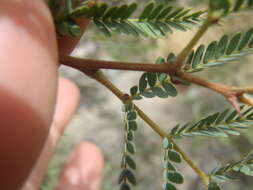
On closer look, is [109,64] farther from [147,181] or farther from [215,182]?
[147,181]

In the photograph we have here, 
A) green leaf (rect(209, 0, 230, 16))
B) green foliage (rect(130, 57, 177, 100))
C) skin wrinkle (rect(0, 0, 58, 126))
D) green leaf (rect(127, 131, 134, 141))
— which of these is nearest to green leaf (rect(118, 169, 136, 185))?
green leaf (rect(127, 131, 134, 141))

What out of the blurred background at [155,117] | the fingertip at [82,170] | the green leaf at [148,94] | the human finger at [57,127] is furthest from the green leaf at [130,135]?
the blurred background at [155,117]

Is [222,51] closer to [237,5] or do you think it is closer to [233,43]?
[233,43]

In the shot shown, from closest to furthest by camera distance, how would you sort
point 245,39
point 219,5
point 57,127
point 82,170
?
1. point 219,5
2. point 245,39
3. point 57,127
4. point 82,170

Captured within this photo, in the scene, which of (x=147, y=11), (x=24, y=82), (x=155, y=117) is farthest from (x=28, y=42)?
(x=155, y=117)

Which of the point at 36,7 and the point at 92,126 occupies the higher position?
the point at 36,7

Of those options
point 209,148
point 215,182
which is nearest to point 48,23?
point 215,182

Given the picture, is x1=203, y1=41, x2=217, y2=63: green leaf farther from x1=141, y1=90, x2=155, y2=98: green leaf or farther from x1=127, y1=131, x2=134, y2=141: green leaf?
x1=127, y1=131, x2=134, y2=141: green leaf
